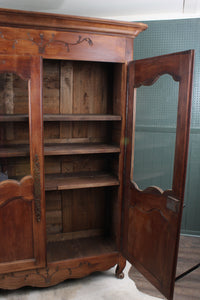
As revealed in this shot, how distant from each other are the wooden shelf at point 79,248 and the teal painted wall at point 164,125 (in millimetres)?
655

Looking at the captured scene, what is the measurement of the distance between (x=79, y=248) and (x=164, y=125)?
3.87 ft

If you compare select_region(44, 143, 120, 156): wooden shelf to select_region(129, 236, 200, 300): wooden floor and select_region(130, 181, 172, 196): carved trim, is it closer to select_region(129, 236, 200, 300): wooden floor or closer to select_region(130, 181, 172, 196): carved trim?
select_region(130, 181, 172, 196): carved trim

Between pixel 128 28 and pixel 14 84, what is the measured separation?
81 centimetres

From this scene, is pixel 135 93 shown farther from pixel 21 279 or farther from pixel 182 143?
pixel 21 279

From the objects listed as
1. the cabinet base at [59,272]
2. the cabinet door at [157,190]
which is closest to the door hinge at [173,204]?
the cabinet door at [157,190]

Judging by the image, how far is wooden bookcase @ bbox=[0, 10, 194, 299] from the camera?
63.8 inches

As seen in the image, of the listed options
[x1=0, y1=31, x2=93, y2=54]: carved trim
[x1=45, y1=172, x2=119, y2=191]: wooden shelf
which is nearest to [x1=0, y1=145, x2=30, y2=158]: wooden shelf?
→ [x1=45, y1=172, x2=119, y2=191]: wooden shelf

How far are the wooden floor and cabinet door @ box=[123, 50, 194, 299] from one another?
0.28m

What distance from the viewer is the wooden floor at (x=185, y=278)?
1.96 metres

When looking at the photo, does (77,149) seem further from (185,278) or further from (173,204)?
(185,278)

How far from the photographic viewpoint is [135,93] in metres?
1.81

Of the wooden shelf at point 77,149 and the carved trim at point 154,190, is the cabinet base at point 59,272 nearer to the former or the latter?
the carved trim at point 154,190

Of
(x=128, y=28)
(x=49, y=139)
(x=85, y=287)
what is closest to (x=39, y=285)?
(x=85, y=287)

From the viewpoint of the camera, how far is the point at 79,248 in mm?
2154
